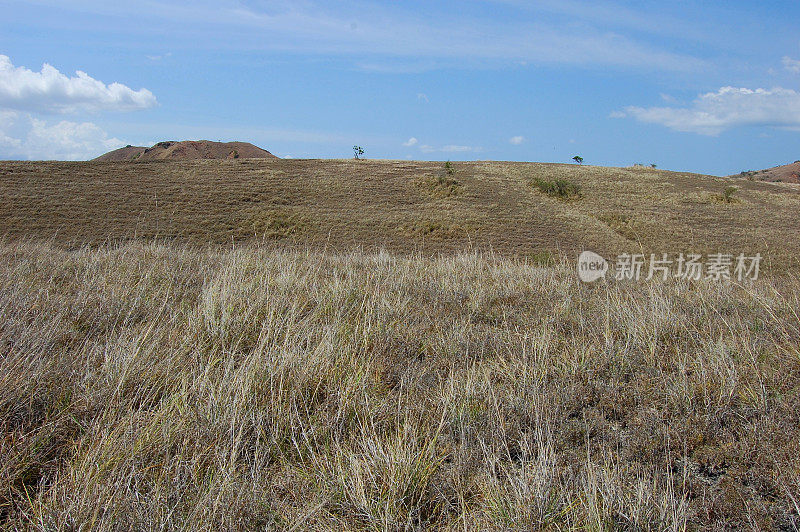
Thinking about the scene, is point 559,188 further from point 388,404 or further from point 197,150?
point 197,150

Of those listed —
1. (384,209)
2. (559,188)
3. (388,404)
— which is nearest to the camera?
(388,404)

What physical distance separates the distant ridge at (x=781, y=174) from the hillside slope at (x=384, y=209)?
33.7 m

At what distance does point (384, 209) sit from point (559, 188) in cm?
1551

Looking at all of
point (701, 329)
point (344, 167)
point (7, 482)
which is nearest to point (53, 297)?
point (7, 482)

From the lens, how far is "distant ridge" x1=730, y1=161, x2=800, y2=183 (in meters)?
73.9

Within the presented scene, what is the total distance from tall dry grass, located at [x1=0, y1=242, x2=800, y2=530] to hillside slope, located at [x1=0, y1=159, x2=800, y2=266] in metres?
18.3

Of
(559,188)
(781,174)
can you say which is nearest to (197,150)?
(559,188)

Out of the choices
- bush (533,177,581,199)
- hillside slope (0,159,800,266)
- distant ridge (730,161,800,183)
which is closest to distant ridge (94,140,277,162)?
hillside slope (0,159,800,266)

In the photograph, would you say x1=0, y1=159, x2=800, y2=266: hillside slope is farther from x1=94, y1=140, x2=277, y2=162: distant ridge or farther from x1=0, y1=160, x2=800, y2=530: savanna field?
x1=94, y1=140, x2=277, y2=162: distant ridge

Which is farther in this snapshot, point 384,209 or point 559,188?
point 559,188

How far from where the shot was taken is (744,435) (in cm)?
259

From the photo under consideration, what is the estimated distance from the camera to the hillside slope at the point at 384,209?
87.1ft

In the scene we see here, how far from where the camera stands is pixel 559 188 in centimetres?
4016

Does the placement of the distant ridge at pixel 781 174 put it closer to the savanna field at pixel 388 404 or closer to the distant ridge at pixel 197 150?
the distant ridge at pixel 197 150
